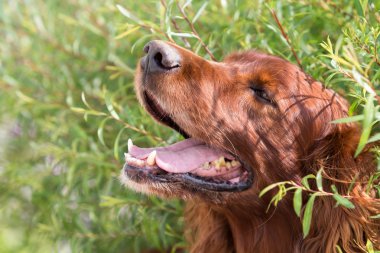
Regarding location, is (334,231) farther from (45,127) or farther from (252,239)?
(45,127)

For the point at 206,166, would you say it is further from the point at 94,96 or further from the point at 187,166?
the point at 94,96

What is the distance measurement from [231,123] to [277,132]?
0.70 feet

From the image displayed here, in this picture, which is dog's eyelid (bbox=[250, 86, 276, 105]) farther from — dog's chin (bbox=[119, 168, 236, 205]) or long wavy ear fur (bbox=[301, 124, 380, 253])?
dog's chin (bbox=[119, 168, 236, 205])

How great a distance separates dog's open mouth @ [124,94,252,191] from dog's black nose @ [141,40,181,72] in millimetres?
158

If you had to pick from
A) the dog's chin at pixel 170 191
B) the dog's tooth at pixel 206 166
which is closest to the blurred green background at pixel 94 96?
the dog's chin at pixel 170 191

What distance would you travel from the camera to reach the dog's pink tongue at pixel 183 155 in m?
3.08

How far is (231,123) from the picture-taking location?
3061 mm

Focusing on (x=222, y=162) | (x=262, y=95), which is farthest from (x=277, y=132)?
(x=222, y=162)

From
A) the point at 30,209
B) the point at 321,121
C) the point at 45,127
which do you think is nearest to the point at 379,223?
the point at 321,121

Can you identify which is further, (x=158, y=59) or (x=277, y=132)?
(x=277, y=132)

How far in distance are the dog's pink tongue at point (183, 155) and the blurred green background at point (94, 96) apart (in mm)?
287

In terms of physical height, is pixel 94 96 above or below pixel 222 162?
below

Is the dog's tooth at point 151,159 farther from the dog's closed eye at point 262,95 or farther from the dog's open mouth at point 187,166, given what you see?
the dog's closed eye at point 262,95

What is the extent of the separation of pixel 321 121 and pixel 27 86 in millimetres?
2551
